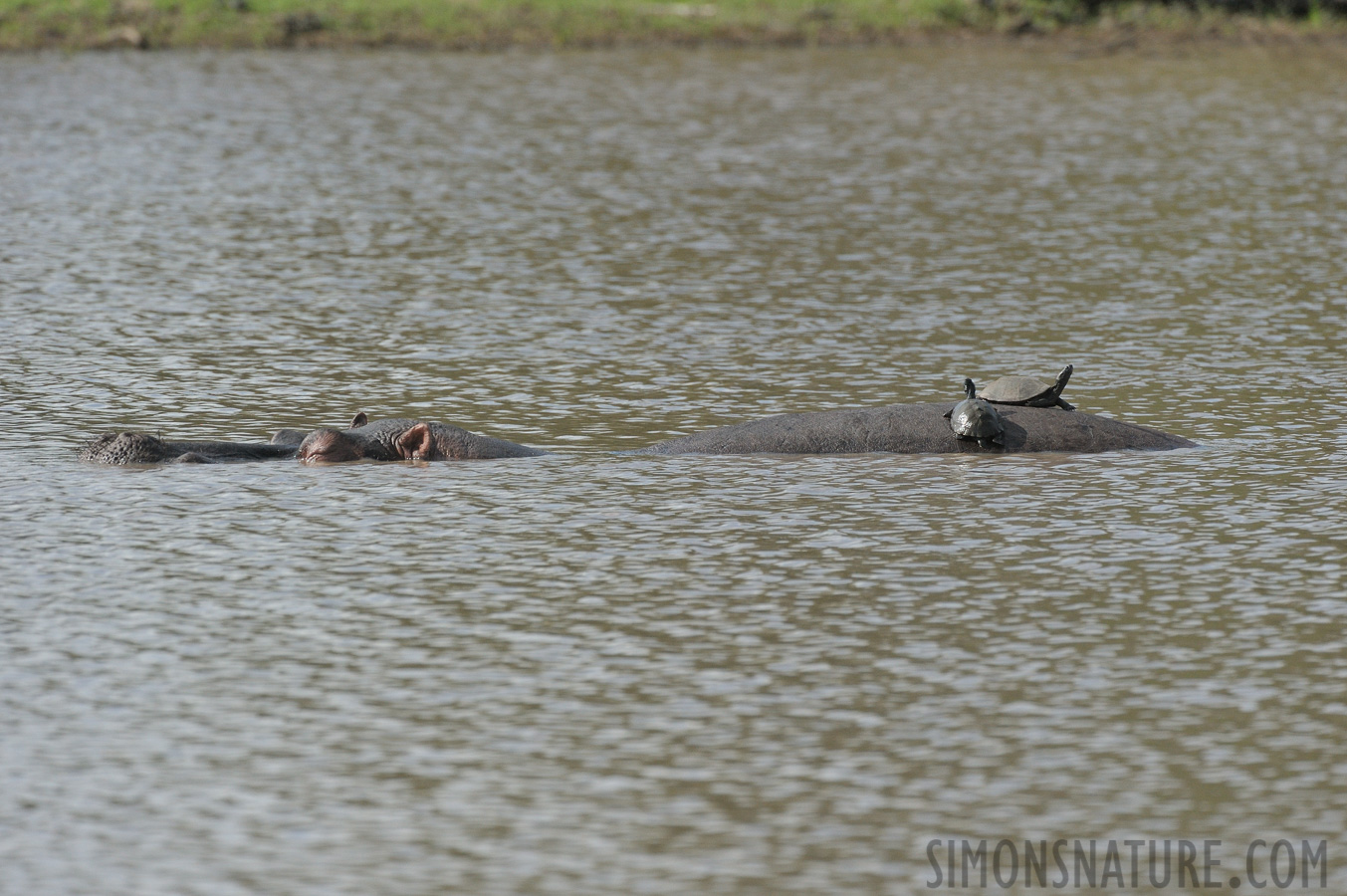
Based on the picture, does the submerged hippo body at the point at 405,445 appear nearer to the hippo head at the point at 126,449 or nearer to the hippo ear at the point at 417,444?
the hippo ear at the point at 417,444

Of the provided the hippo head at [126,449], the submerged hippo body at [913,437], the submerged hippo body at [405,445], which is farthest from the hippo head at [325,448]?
the submerged hippo body at [913,437]

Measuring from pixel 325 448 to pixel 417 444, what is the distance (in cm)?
49

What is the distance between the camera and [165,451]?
33.3ft

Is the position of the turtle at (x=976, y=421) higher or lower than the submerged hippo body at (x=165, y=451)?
higher

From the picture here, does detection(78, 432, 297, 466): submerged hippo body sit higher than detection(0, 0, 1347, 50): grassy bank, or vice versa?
detection(0, 0, 1347, 50): grassy bank

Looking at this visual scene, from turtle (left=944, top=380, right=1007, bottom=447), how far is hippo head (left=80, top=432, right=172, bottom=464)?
412cm

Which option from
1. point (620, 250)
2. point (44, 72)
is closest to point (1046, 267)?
point (620, 250)

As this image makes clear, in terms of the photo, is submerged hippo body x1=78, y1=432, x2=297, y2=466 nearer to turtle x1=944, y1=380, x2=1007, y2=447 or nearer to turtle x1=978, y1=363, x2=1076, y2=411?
turtle x1=944, y1=380, x2=1007, y2=447

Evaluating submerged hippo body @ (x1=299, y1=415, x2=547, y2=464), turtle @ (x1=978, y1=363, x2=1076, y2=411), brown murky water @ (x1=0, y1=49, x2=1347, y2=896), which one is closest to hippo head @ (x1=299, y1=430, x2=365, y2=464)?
submerged hippo body @ (x1=299, y1=415, x2=547, y2=464)

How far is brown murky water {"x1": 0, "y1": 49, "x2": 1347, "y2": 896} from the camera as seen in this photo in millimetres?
6008

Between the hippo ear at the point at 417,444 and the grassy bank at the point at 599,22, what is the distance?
61.4 ft

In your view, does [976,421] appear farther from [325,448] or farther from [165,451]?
[165,451]

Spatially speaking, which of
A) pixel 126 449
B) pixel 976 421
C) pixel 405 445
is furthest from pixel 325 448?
pixel 976 421

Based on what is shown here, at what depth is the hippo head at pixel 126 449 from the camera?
10.1m
